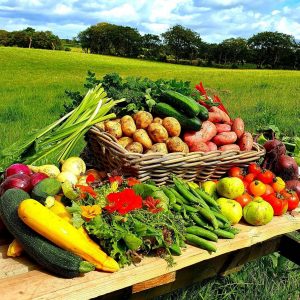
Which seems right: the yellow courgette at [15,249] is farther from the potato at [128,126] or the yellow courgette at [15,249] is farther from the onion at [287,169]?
the onion at [287,169]

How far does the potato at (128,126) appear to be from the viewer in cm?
336

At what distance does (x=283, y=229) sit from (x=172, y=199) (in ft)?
2.75

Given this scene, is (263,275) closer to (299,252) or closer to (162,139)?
(299,252)

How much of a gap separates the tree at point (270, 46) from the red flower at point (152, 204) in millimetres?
76359

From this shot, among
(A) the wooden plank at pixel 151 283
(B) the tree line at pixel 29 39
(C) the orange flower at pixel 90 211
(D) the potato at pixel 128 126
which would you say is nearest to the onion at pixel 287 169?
(D) the potato at pixel 128 126

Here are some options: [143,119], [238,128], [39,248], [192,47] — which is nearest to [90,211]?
[39,248]

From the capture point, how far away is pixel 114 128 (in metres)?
3.35

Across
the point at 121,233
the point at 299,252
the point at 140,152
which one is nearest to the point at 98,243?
the point at 121,233

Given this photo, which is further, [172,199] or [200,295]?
[200,295]

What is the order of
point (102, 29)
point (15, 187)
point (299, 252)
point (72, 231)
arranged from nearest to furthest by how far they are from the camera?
1. point (72, 231)
2. point (15, 187)
3. point (299, 252)
4. point (102, 29)

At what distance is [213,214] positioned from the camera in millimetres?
2787

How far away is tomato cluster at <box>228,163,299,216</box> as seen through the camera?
3.21m

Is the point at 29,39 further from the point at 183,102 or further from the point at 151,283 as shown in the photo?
the point at 151,283

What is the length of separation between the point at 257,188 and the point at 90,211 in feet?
4.41
